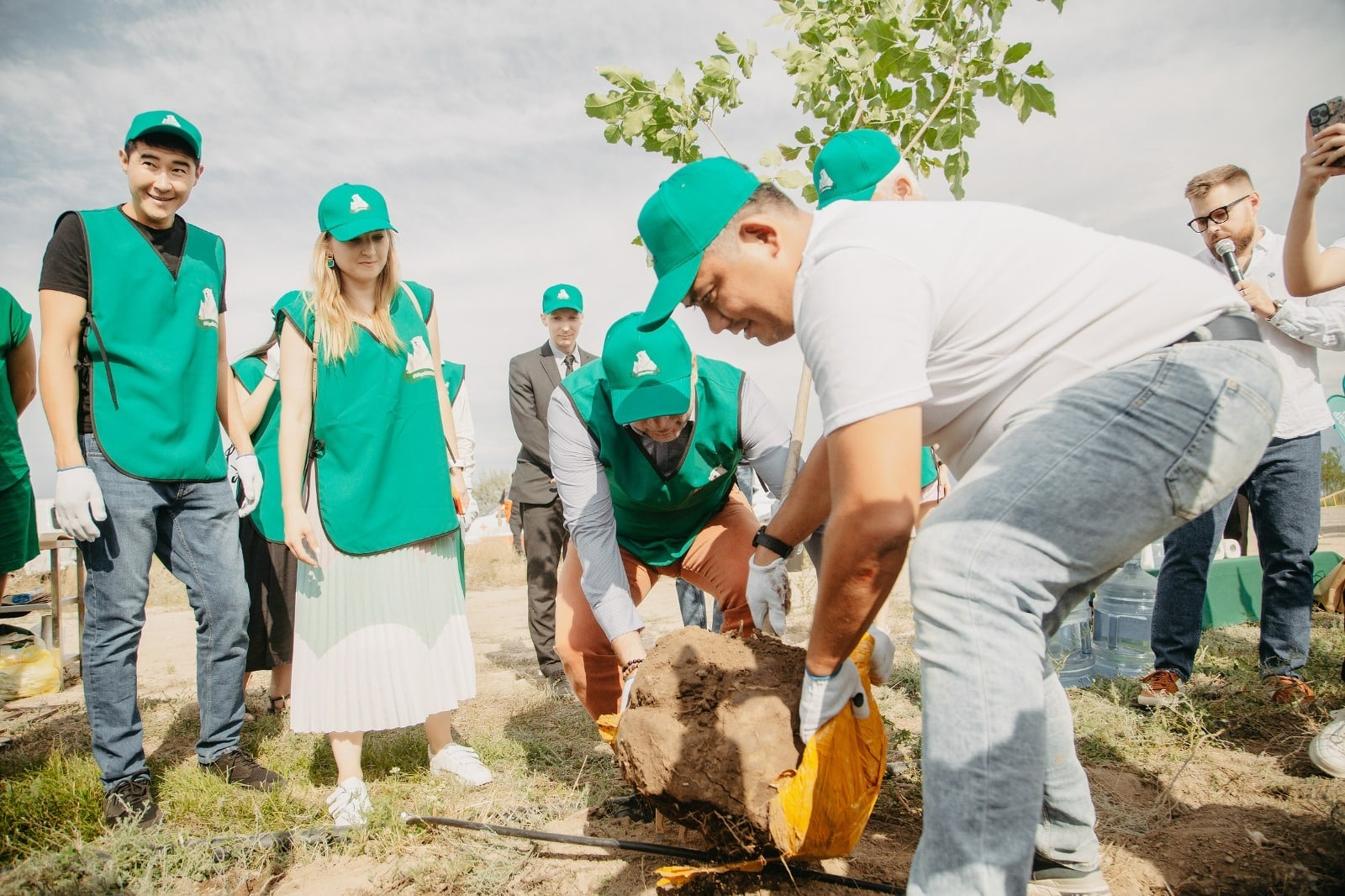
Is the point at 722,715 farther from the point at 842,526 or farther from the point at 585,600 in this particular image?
the point at 585,600

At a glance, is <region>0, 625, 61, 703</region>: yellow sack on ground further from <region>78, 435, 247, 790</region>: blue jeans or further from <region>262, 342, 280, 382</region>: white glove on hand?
<region>78, 435, 247, 790</region>: blue jeans

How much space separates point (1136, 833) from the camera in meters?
2.42

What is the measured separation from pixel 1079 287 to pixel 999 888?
1120 millimetres

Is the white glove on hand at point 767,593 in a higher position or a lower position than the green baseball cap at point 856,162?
lower

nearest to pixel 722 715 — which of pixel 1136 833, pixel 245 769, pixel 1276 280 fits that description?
pixel 1136 833

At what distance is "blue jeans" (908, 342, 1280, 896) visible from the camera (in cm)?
138

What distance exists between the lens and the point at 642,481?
3.14 metres

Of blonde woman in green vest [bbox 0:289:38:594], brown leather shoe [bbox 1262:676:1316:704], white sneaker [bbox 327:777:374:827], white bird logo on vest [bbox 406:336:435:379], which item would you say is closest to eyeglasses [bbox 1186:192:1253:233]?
brown leather shoe [bbox 1262:676:1316:704]

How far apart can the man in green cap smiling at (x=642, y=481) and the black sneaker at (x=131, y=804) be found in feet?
4.89

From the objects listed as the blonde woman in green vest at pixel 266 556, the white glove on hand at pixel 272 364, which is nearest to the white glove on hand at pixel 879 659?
the blonde woman in green vest at pixel 266 556

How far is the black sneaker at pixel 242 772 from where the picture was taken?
311cm

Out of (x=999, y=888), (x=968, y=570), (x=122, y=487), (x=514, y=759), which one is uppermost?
(x=122, y=487)

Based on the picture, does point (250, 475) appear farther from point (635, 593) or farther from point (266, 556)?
point (635, 593)

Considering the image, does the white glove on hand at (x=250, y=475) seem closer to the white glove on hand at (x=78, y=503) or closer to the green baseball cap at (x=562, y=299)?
the white glove on hand at (x=78, y=503)
